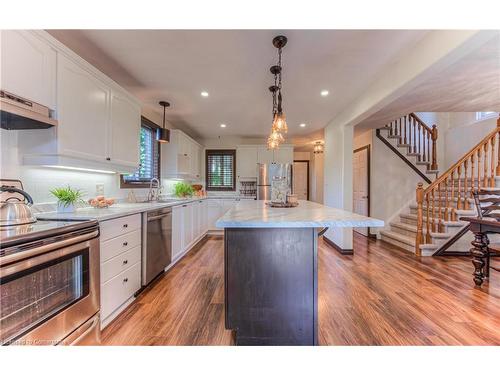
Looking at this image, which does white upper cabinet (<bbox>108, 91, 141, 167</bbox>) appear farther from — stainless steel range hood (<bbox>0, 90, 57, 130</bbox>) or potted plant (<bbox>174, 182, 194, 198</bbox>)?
potted plant (<bbox>174, 182, 194, 198</bbox>)

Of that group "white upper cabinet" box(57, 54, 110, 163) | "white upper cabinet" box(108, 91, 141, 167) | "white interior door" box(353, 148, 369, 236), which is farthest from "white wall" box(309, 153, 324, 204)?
"white upper cabinet" box(57, 54, 110, 163)

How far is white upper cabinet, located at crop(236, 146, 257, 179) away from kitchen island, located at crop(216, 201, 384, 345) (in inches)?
172

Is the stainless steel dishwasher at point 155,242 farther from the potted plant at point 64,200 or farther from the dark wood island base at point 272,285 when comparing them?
the dark wood island base at point 272,285

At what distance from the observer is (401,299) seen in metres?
2.32

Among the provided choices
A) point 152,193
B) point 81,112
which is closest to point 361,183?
point 152,193

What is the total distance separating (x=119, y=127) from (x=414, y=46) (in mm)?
3138

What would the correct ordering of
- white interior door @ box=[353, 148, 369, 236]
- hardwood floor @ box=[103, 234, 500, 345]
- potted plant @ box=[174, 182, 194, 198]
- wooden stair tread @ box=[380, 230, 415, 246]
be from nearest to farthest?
hardwood floor @ box=[103, 234, 500, 345]
wooden stair tread @ box=[380, 230, 415, 246]
potted plant @ box=[174, 182, 194, 198]
white interior door @ box=[353, 148, 369, 236]

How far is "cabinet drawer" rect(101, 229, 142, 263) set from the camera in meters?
1.83

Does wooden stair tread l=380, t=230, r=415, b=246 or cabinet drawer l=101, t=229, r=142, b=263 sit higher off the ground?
cabinet drawer l=101, t=229, r=142, b=263

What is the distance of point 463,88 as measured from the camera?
8.82 feet

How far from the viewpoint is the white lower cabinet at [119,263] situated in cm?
183

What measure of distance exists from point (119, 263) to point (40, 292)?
2.55 feet

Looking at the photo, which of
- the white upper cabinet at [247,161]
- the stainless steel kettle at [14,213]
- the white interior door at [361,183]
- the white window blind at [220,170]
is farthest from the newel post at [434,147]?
the stainless steel kettle at [14,213]

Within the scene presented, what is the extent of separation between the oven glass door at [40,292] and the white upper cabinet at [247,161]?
4541mm
